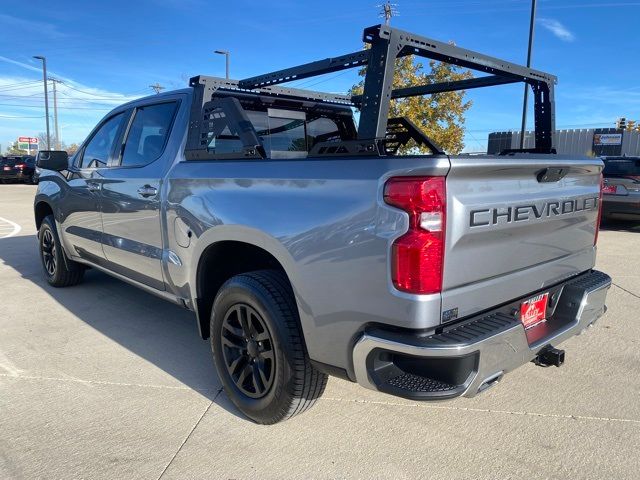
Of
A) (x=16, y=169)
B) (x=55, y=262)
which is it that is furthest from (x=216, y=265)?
(x=16, y=169)

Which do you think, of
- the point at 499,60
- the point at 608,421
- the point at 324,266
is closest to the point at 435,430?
the point at 608,421

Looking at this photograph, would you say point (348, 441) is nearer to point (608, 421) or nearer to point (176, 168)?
point (608, 421)

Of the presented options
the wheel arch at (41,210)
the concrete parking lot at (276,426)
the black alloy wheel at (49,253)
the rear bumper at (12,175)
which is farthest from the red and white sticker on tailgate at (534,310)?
the rear bumper at (12,175)

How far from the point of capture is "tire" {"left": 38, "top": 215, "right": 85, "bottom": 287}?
5.43 meters

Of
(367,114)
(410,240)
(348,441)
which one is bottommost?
(348,441)

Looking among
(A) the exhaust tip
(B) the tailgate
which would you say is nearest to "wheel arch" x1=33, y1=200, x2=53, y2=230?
(B) the tailgate

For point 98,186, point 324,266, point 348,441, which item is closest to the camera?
point 324,266

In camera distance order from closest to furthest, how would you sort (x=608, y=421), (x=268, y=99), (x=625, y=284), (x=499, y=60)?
(x=608, y=421) < (x=499, y=60) < (x=268, y=99) < (x=625, y=284)

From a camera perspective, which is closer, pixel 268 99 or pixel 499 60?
pixel 499 60

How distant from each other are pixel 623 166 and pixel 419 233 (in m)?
10.0

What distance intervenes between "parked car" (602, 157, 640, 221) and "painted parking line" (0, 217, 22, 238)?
460 inches

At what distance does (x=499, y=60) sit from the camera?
10.5 ft

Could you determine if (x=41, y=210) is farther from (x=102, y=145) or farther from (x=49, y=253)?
(x=102, y=145)

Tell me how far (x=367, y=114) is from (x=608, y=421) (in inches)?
89.0
